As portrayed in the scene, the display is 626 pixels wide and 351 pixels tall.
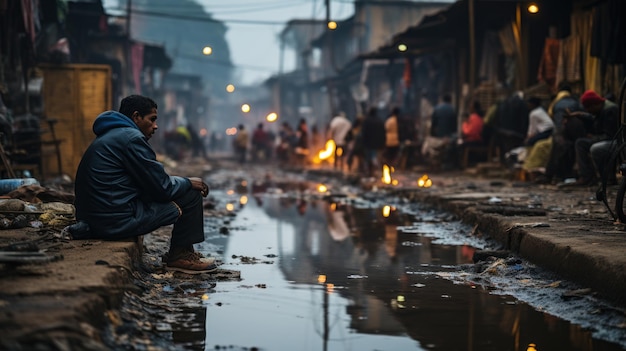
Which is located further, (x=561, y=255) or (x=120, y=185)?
(x=561, y=255)

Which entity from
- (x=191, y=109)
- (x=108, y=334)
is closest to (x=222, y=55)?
(x=191, y=109)

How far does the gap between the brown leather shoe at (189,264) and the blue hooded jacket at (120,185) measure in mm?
410

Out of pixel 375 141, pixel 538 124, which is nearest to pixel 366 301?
pixel 538 124

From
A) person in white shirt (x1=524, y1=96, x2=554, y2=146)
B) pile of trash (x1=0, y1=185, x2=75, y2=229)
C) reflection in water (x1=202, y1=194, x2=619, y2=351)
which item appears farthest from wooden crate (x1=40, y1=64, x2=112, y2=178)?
reflection in water (x1=202, y1=194, x2=619, y2=351)

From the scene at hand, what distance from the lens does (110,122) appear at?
6316 mm

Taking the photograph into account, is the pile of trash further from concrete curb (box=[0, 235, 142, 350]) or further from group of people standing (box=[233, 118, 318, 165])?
group of people standing (box=[233, 118, 318, 165])

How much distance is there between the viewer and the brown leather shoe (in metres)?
6.61

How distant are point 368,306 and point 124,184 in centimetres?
193

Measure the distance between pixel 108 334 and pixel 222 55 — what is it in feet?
325

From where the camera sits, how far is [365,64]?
133 ft

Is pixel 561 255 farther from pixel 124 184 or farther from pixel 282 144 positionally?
pixel 282 144

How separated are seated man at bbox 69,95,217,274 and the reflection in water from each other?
73 cm

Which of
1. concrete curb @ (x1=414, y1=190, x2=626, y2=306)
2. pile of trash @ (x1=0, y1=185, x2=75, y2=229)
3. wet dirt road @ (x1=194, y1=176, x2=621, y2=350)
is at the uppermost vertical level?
pile of trash @ (x1=0, y1=185, x2=75, y2=229)

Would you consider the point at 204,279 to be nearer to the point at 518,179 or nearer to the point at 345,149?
the point at 518,179
